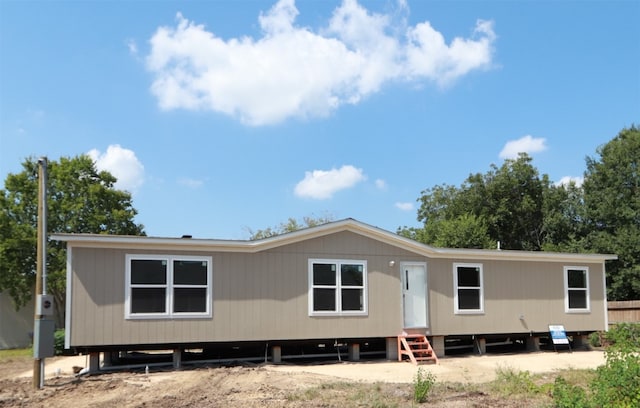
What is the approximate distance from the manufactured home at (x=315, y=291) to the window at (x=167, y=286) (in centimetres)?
2

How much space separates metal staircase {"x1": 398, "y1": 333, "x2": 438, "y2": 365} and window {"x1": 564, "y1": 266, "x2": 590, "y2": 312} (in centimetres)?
534

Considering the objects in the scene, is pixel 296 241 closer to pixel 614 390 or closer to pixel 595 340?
pixel 614 390

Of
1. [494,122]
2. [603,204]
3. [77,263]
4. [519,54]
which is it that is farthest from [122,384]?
[603,204]

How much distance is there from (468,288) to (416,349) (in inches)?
97.8

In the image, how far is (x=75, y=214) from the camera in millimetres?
25156

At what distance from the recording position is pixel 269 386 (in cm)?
1105

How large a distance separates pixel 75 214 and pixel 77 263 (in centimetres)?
1275

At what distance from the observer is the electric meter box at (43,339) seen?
11812 millimetres

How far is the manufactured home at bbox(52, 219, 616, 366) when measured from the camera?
1359 centimetres

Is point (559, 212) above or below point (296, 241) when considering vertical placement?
above

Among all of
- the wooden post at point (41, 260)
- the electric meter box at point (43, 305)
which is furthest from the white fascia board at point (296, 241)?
the electric meter box at point (43, 305)

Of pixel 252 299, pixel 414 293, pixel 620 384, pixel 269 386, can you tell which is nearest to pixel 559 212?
pixel 414 293

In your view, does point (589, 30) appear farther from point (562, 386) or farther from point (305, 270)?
point (562, 386)

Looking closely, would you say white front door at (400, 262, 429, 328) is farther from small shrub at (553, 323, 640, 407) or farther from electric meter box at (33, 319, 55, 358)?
electric meter box at (33, 319, 55, 358)
